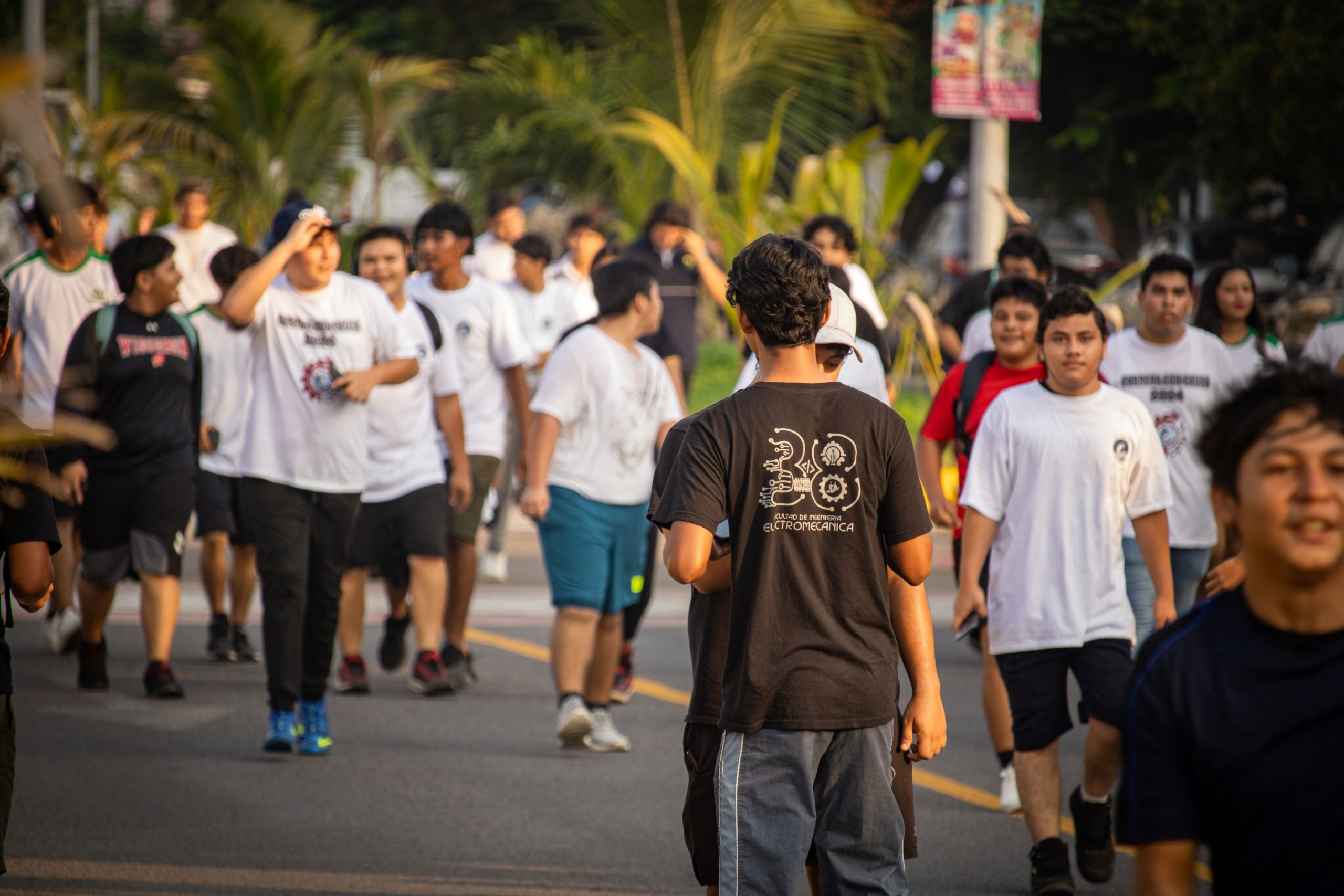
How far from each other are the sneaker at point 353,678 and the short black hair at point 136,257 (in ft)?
6.82

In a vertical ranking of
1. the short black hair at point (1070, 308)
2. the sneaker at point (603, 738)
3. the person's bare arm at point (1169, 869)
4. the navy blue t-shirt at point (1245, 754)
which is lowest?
the sneaker at point (603, 738)

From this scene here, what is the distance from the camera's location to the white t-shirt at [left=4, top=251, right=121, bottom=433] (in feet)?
28.3

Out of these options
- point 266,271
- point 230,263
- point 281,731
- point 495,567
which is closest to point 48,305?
point 230,263

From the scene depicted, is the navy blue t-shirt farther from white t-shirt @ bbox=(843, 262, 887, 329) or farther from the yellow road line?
white t-shirt @ bbox=(843, 262, 887, 329)

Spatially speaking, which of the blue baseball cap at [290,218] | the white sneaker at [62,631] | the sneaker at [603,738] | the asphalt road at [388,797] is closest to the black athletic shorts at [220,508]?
the asphalt road at [388,797]

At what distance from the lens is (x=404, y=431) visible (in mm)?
7633

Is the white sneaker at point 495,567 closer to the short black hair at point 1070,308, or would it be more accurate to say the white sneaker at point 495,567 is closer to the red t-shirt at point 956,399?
the red t-shirt at point 956,399

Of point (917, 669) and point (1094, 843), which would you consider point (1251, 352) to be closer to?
point (1094, 843)

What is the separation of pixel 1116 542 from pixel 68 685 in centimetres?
525

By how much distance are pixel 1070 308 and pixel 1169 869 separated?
133 inches

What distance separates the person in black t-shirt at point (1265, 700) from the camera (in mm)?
2256

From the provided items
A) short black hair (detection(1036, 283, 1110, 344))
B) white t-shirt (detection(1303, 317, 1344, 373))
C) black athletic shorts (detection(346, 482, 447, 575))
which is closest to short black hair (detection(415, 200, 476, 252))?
black athletic shorts (detection(346, 482, 447, 575))

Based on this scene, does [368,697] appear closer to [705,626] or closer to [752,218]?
[705,626]

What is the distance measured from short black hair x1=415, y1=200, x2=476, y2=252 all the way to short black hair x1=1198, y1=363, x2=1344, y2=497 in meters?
6.13
